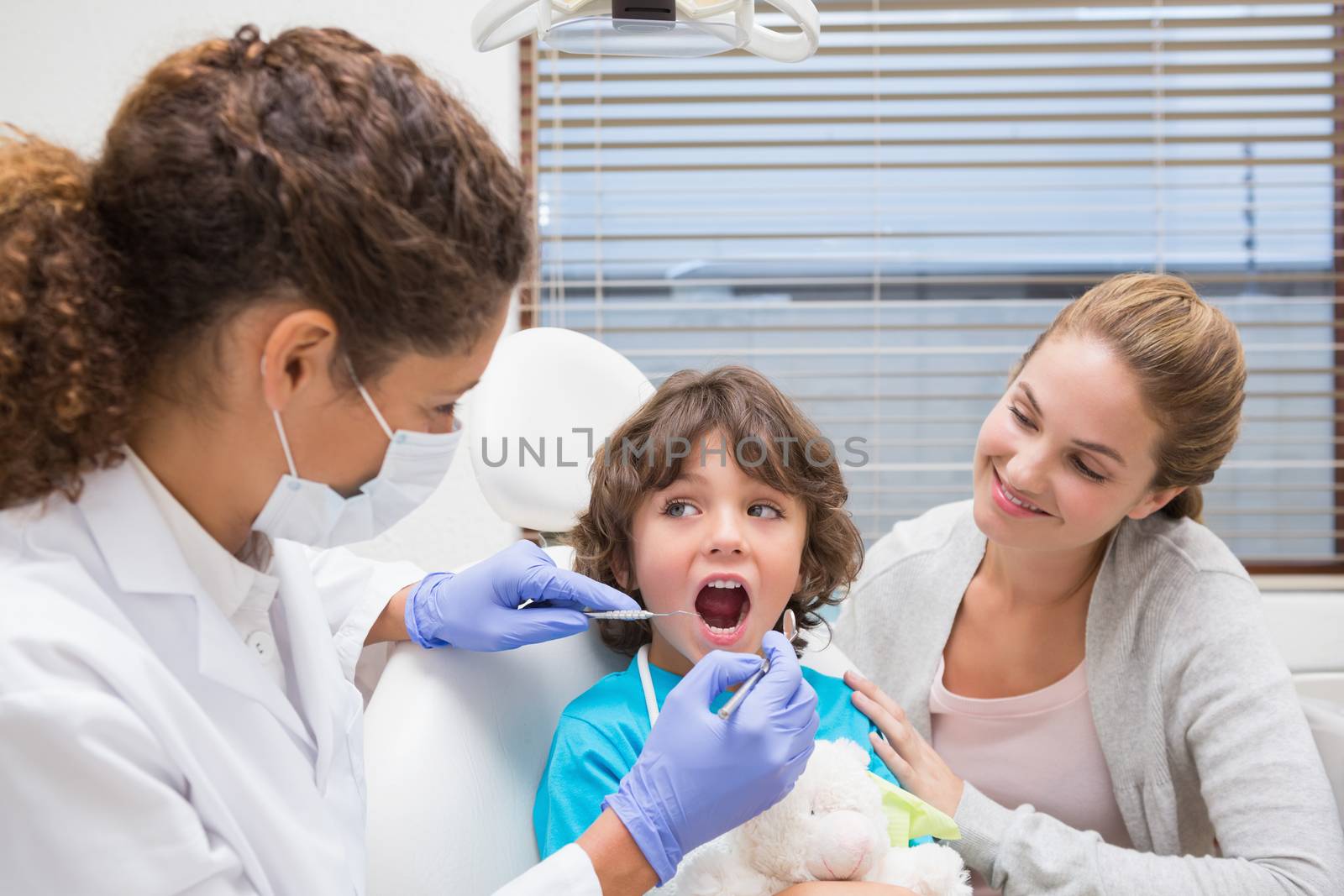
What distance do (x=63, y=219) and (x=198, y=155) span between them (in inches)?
4.4

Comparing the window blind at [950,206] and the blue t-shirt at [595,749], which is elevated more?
the window blind at [950,206]

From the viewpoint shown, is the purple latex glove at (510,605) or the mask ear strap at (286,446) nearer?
the mask ear strap at (286,446)

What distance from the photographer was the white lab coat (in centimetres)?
74

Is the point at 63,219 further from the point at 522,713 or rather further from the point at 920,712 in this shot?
the point at 920,712

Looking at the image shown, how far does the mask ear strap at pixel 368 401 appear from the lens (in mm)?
873

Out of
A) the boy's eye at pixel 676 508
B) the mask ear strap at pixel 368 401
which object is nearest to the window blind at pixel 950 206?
the boy's eye at pixel 676 508

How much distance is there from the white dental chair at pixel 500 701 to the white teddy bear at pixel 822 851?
24 centimetres

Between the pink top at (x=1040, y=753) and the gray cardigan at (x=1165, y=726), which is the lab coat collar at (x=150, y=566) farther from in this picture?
the pink top at (x=1040, y=753)

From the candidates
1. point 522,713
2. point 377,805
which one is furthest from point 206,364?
point 522,713

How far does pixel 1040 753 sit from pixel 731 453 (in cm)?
74

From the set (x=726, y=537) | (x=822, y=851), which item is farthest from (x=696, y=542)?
(x=822, y=851)

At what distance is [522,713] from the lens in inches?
52.4

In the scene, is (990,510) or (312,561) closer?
(312,561)

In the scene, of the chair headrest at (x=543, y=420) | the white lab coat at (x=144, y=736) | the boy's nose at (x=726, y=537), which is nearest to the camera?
the white lab coat at (x=144, y=736)
